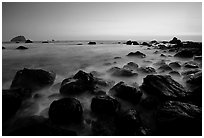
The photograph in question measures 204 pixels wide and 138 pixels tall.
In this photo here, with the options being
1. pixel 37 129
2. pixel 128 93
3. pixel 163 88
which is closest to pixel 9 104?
pixel 37 129

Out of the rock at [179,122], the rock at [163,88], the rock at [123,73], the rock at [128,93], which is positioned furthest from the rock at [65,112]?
the rock at [123,73]

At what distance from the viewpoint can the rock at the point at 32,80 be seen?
4.34 meters

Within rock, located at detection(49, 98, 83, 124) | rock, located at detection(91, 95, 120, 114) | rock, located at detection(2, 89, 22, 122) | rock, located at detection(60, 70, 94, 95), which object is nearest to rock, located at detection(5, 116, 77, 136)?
rock, located at detection(49, 98, 83, 124)

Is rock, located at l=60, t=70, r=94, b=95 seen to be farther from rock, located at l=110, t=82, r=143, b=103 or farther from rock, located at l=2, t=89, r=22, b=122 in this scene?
rock, located at l=2, t=89, r=22, b=122

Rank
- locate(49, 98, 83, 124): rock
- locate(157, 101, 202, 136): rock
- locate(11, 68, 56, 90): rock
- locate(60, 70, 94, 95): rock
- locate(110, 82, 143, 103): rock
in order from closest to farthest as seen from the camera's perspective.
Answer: locate(157, 101, 202, 136): rock < locate(49, 98, 83, 124): rock < locate(110, 82, 143, 103): rock < locate(60, 70, 94, 95): rock < locate(11, 68, 56, 90): rock

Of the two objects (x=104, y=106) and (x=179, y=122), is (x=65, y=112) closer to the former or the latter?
(x=104, y=106)

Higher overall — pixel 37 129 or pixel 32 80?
pixel 32 80

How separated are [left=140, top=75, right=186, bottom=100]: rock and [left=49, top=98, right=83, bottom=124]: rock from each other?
2022mm

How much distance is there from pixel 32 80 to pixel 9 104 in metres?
1.51

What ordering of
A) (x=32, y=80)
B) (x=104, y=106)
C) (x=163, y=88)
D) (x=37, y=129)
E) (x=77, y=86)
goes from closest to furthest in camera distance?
(x=37, y=129) → (x=104, y=106) → (x=163, y=88) → (x=77, y=86) → (x=32, y=80)

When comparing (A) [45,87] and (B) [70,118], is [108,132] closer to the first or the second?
(B) [70,118]

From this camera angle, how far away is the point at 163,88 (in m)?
3.86

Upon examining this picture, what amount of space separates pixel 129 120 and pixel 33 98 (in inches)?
98.0

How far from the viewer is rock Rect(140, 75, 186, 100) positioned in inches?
143
